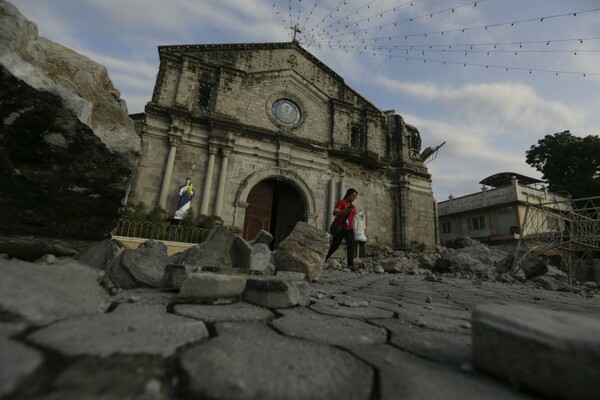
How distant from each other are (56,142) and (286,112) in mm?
10092

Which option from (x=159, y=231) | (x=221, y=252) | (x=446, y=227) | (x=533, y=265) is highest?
(x=446, y=227)

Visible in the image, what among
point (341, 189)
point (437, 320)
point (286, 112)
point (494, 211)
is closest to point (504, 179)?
point (494, 211)

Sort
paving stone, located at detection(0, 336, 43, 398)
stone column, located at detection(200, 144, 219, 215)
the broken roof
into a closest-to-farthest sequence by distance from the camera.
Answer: paving stone, located at detection(0, 336, 43, 398), stone column, located at detection(200, 144, 219, 215), the broken roof

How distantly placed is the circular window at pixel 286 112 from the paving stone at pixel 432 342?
1046 centimetres

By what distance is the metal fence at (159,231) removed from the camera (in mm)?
6348

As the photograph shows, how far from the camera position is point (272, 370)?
26.4 inches

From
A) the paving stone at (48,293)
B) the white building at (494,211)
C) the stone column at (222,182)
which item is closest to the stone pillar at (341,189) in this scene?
the stone column at (222,182)

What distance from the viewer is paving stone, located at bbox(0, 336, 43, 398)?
0.49 metres

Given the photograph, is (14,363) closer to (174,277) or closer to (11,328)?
(11,328)

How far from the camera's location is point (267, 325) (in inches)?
43.4

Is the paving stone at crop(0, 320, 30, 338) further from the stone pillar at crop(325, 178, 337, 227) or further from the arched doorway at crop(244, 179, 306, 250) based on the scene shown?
the stone pillar at crop(325, 178, 337, 227)

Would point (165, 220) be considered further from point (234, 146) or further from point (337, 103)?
point (337, 103)

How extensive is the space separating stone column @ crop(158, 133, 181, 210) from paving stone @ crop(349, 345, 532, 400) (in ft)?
28.3

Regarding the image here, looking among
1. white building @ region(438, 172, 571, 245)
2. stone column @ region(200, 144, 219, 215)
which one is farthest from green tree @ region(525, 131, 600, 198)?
stone column @ region(200, 144, 219, 215)
